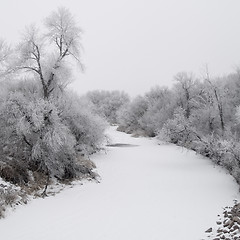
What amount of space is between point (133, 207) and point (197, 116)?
1696 centimetres

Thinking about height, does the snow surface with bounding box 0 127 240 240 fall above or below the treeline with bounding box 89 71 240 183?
below

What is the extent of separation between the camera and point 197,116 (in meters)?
27.5

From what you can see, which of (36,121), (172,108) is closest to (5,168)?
Answer: (36,121)

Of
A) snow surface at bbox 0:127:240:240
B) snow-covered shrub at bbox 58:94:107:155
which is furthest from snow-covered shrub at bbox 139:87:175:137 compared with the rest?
snow surface at bbox 0:127:240:240

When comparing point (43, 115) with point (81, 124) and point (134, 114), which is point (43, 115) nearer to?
point (81, 124)

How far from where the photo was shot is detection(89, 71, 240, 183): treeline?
18972mm

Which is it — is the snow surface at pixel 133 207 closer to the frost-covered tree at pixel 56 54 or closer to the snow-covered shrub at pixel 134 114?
the frost-covered tree at pixel 56 54

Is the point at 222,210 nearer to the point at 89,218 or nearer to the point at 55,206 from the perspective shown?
the point at 89,218

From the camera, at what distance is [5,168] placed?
13.4m

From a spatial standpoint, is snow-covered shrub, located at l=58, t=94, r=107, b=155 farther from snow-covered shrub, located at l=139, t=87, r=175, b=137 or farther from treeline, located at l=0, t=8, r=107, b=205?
snow-covered shrub, located at l=139, t=87, r=175, b=137

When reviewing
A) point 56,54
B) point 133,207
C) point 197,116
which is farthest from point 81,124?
point 197,116

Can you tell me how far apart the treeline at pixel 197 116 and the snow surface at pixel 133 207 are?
2005mm

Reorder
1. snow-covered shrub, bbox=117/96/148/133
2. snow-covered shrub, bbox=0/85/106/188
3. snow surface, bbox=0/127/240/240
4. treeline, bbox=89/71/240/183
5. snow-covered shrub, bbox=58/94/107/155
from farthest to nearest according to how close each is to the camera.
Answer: snow-covered shrub, bbox=117/96/148/133, snow-covered shrub, bbox=58/94/107/155, treeline, bbox=89/71/240/183, snow-covered shrub, bbox=0/85/106/188, snow surface, bbox=0/127/240/240

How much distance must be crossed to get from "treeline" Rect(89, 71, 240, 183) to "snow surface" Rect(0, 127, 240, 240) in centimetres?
201
